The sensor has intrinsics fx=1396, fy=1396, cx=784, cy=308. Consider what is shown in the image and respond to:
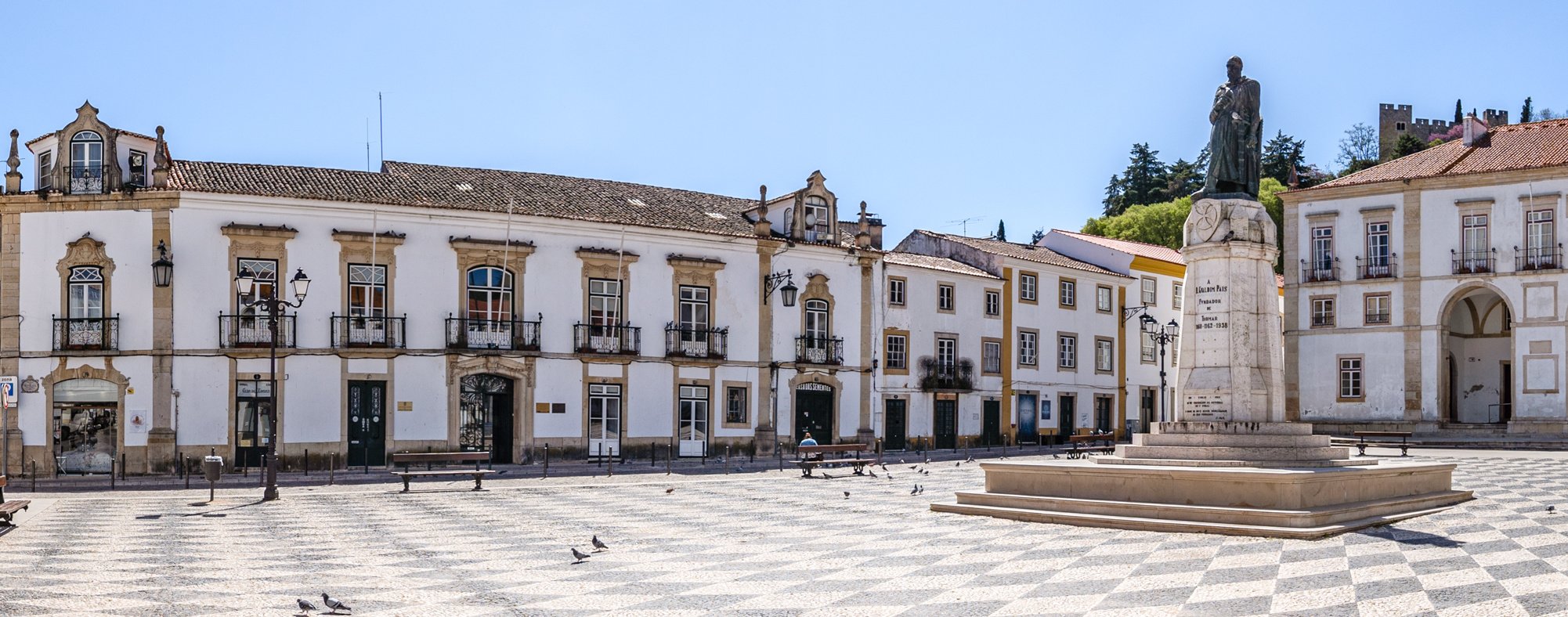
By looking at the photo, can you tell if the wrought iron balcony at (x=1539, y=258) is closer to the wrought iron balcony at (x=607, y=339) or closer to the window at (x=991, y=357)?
the window at (x=991, y=357)

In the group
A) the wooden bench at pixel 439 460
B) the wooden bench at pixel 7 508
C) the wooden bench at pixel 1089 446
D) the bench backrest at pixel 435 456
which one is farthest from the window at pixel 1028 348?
the wooden bench at pixel 7 508

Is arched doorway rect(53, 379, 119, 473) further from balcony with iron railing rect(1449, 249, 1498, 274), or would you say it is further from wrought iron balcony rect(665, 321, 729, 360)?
balcony with iron railing rect(1449, 249, 1498, 274)

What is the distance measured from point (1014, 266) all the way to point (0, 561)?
3381 cm

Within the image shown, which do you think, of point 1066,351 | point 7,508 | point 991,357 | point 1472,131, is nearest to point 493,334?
point 7,508

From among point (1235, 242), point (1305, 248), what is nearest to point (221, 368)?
point (1235, 242)

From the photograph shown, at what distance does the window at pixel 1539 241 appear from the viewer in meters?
37.9

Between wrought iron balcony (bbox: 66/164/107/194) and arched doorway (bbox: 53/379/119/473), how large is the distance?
3.95 meters

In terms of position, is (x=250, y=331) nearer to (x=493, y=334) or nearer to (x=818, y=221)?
(x=493, y=334)

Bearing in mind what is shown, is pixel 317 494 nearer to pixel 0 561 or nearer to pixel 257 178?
pixel 0 561

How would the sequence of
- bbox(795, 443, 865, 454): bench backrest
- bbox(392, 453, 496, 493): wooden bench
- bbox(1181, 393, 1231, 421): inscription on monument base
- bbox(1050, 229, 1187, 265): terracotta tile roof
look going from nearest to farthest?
1. bbox(1181, 393, 1231, 421): inscription on monument base
2. bbox(392, 453, 496, 493): wooden bench
3. bbox(795, 443, 865, 454): bench backrest
4. bbox(1050, 229, 1187, 265): terracotta tile roof

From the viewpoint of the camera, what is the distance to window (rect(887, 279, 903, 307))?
39.1 meters

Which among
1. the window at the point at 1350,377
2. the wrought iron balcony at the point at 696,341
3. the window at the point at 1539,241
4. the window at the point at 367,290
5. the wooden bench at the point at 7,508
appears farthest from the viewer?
the window at the point at 1350,377

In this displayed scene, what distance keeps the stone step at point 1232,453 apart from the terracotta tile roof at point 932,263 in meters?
22.9

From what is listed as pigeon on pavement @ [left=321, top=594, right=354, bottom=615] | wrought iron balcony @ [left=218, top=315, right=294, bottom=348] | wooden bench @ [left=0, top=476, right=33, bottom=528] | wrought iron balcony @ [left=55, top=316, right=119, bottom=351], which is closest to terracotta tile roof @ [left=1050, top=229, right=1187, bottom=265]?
wrought iron balcony @ [left=218, top=315, right=294, bottom=348]
